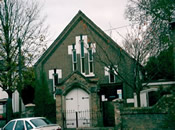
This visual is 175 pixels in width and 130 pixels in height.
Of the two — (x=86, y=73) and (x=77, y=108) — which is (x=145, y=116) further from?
(x=86, y=73)

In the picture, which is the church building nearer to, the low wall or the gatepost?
the gatepost

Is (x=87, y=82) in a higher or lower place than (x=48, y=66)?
lower

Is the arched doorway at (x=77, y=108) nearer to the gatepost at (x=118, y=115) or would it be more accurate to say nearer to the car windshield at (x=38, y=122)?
the gatepost at (x=118, y=115)

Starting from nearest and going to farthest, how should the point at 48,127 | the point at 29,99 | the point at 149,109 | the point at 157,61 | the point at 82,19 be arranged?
the point at 48,127, the point at 149,109, the point at 157,61, the point at 82,19, the point at 29,99

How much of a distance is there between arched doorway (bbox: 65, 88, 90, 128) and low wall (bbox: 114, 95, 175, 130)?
4867mm

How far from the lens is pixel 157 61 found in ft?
73.0

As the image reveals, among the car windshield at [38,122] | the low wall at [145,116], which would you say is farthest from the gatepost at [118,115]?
the car windshield at [38,122]

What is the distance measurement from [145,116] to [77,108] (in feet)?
25.6

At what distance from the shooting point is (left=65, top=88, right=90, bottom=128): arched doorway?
23625mm

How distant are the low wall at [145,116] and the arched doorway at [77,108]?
4.87 metres

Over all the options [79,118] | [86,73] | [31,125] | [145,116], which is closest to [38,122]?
[31,125]

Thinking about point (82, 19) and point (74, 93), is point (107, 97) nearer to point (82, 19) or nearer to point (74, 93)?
point (74, 93)

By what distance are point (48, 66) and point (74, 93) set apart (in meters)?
6.57

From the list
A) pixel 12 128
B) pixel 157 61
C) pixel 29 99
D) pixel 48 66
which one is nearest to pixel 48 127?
pixel 12 128
